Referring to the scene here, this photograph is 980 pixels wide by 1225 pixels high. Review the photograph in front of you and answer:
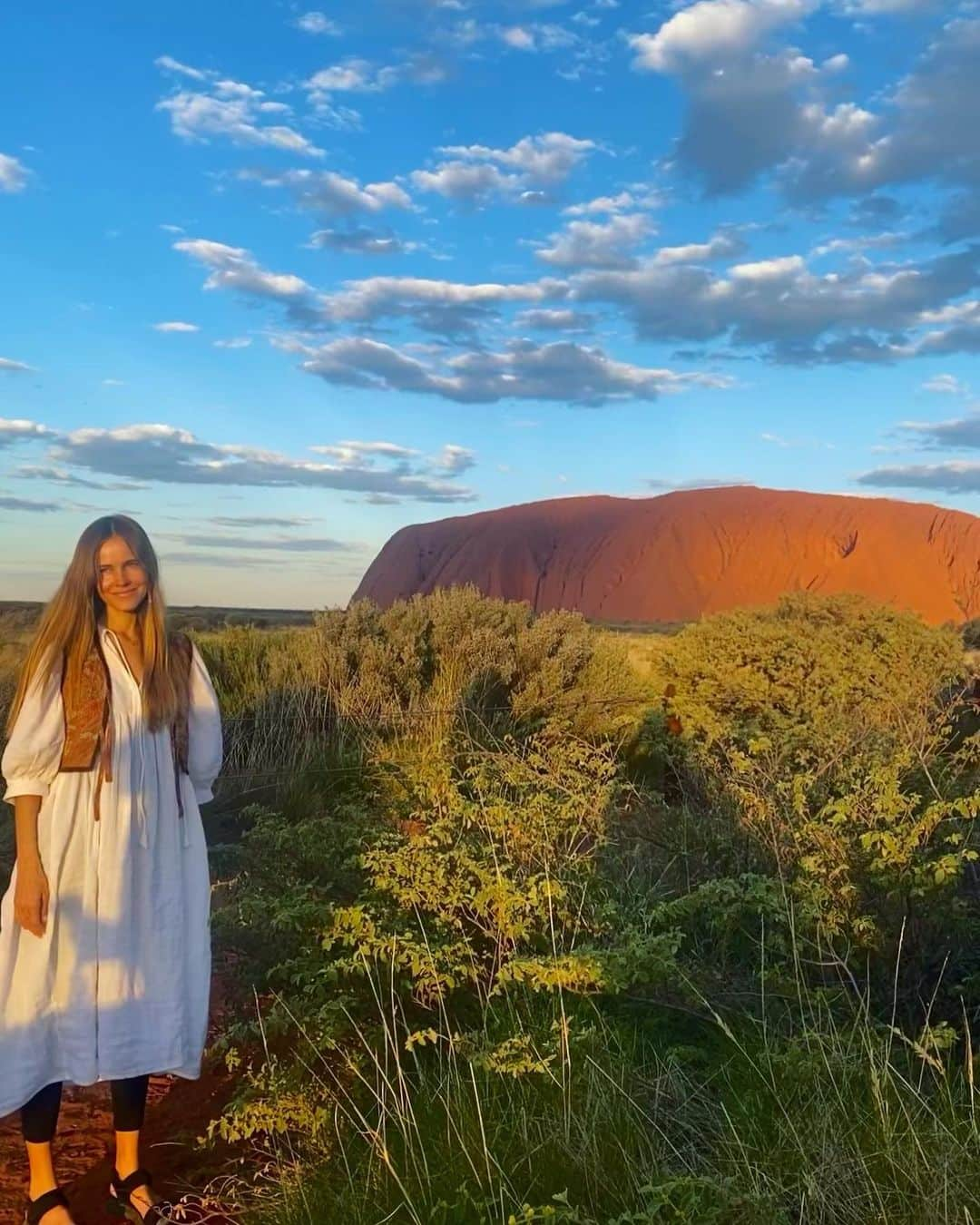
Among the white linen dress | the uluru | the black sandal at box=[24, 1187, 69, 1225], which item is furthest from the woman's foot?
the uluru

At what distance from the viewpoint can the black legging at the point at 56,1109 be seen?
3.11 metres

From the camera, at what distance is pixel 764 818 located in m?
4.84

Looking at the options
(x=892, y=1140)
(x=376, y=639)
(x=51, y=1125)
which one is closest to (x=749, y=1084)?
(x=892, y=1140)

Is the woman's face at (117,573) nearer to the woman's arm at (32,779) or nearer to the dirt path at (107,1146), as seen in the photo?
the woman's arm at (32,779)

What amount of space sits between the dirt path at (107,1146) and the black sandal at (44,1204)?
12 centimetres

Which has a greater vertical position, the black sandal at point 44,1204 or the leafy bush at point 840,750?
the leafy bush at point 840,750

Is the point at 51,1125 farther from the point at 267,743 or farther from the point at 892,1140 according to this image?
the point at 267,743

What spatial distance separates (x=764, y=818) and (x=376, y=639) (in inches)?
229

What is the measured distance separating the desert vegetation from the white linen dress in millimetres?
351

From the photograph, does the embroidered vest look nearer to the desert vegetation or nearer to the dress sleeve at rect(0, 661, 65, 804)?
the dress sleeve at rect(0, 661, 65, 804)

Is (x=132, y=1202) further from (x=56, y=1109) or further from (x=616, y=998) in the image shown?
(x=616, y=998)

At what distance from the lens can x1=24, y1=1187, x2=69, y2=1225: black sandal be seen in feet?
10.0

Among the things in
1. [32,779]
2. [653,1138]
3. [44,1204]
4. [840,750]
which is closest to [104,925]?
[32,779]

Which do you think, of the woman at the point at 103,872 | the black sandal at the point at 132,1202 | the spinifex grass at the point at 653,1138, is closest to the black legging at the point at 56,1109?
the woman at the point at 103,872
